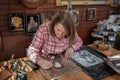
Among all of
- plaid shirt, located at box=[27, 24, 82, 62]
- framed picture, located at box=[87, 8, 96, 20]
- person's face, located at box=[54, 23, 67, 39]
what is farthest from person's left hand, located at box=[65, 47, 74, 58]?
framed picture, located at box=[87, 8, 96, 20]

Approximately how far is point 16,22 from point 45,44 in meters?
0.81

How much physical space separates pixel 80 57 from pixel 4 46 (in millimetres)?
1183

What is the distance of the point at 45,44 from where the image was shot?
1.28 m

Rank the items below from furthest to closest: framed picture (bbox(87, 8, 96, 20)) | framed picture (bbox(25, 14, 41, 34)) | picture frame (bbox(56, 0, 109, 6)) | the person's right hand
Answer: framed picture (bbox(87, 8, 96, 20))
picture frame (bbox(56, 0, 109, 6))
framed picture (bbox(25, 14, 41, 34))
the person's right hand

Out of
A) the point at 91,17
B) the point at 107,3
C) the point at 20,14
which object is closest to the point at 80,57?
the point at 20,14

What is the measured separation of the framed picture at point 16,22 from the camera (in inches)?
72.7

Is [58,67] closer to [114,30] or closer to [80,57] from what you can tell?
[80,57]

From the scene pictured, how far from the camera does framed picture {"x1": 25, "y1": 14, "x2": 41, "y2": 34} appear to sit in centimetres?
196

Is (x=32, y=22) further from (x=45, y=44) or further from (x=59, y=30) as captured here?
(x=59, y=30)

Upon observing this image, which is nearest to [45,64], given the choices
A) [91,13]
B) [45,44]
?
[45,44]

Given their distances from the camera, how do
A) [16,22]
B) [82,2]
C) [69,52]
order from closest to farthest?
1. [69,52]
2. [16,22]
3. [82,2]

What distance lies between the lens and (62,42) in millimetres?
1332

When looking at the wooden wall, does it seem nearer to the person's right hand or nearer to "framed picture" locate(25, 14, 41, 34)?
"framed picture" locate(25, 14, 41, 34)

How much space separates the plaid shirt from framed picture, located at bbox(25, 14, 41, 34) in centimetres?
78
